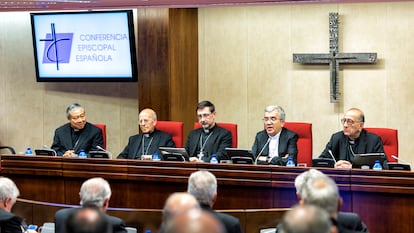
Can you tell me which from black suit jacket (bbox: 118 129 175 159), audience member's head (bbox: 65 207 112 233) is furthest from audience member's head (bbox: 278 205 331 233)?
black suit jacket (bbox: 118 129 175 159)

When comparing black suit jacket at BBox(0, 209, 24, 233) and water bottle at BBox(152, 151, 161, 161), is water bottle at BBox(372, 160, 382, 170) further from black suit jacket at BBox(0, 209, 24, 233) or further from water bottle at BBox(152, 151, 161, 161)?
black suit jacket at BBox(0, 209, 24, 233)

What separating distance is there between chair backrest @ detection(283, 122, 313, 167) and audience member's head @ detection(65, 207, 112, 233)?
5056mm

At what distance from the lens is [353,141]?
6891 mm

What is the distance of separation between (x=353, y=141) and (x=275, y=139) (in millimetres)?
740

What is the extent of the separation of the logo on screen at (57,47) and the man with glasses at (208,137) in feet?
8.05

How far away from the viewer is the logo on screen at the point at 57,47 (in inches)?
363

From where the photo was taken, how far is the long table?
18.9 ft

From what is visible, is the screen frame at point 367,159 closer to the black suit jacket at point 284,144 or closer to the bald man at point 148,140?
the black suit jacket at point 284,144

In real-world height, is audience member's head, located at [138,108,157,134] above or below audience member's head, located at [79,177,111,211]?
above

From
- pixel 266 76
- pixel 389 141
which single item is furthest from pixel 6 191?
pixel 266 76

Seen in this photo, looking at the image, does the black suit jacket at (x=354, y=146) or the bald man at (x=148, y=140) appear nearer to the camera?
the black suit jacket at (x=354, y=146)

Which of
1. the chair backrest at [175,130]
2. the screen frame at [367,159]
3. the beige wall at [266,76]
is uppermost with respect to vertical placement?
the beige wall at [266,76]

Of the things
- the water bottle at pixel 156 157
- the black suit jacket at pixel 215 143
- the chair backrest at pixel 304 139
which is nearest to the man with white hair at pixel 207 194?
the water bottle at pixel 156 157

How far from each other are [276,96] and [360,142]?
6.94 ft
